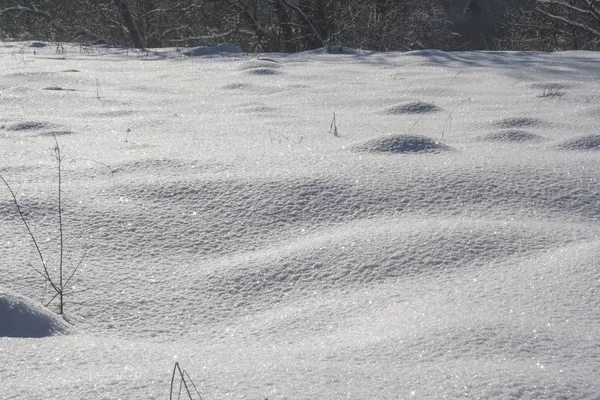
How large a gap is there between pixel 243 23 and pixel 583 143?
26.3ft

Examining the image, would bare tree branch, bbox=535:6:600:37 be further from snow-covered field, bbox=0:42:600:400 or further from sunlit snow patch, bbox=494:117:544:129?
sunlit snow patch, bbox=494:117:544:129

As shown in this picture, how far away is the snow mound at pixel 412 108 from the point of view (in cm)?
326

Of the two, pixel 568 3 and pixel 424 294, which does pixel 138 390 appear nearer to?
pixel 424 294

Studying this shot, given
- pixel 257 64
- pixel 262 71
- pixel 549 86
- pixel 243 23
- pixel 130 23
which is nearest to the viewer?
pixel 549 86

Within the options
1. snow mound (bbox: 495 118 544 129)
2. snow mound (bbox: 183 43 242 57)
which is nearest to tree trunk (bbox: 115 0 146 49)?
snow mound (bbox: 183 43 242 57)

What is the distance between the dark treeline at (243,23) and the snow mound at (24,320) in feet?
25.1

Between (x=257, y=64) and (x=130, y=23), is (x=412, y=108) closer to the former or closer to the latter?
(x=257, y=64)

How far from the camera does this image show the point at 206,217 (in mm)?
1770

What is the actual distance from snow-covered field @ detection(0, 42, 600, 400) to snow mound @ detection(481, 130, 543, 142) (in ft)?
0.04

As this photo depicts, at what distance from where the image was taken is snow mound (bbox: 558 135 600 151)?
2426 millimetres

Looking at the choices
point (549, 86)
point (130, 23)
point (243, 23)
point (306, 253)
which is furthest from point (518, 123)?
point (130, 23)

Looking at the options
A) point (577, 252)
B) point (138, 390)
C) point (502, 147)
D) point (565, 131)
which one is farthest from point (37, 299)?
point (565, 131)

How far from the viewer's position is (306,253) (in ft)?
5.12

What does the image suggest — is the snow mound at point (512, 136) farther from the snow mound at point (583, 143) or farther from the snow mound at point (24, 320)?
the snow mound at point (24, 320)
